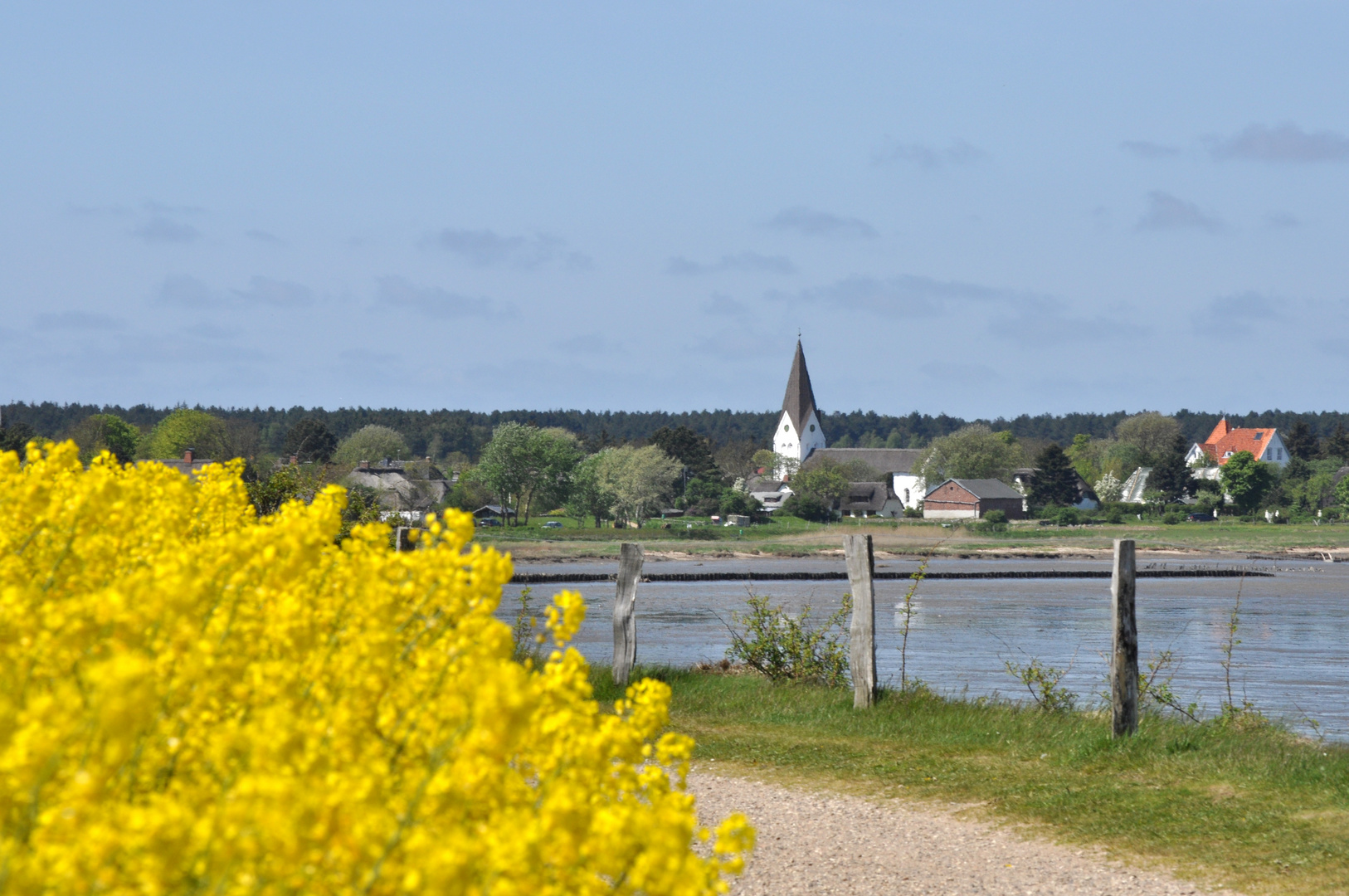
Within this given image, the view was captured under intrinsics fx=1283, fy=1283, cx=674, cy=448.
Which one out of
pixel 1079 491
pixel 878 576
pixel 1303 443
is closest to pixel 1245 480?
pixel 1079 491

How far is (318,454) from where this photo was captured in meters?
106

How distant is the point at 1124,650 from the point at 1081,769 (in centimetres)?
156

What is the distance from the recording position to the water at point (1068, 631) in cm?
2062

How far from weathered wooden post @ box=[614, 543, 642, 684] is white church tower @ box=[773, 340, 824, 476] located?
149091 mm

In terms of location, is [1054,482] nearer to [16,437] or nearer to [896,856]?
[16,437]

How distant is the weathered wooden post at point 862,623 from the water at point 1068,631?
2.28 m

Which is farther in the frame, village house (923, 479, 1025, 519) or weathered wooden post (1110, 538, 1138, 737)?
village house (923, 479, 1025, 519)

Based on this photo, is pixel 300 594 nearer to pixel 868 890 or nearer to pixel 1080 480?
pixel 868 890

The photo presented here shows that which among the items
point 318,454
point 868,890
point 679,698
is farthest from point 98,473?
point 318,454

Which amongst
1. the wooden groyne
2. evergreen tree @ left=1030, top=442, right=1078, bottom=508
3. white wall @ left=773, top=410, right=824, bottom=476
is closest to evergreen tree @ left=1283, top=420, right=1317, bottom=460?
evergreen tree @ left=1030, top=442, right=1078, bottom=508

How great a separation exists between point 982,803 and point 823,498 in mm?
117476

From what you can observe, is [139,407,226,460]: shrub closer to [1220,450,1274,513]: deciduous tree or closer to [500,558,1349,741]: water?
[500,558,1349,741]: water

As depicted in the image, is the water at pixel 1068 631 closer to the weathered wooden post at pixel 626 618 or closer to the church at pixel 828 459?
the weathered wooden post at pixel 626 618

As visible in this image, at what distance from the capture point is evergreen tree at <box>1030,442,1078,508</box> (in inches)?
4739
